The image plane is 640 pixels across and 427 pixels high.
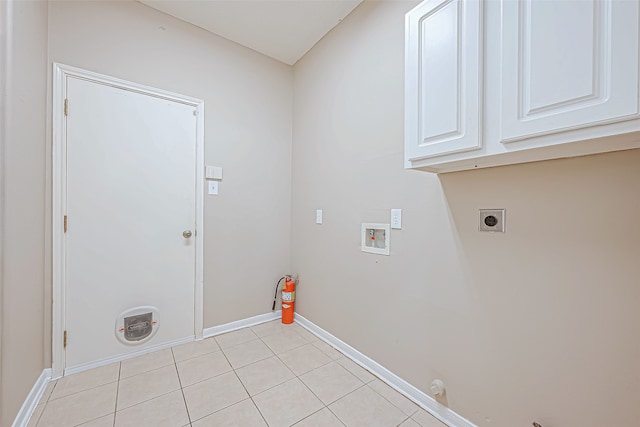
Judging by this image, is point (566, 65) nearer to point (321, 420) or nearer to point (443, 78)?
point (443, 78)

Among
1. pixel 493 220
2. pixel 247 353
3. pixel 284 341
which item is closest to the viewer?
pixel 493 220

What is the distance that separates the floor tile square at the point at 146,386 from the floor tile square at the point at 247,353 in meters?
0.40

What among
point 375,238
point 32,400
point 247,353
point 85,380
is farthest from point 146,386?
point 375,238

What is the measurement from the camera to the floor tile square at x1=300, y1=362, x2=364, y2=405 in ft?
5.55

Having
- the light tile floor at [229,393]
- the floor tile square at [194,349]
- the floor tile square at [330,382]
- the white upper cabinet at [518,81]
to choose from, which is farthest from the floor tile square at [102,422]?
the white upper cabinet at [518,81]

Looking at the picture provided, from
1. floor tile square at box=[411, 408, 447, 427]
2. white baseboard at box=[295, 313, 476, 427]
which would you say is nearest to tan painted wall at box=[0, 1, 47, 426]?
white baseboard at box=[295, 313, 476, 427]

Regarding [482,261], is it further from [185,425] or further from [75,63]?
[75,63]

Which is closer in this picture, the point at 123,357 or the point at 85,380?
the point at 85,380

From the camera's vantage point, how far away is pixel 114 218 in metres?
2.01

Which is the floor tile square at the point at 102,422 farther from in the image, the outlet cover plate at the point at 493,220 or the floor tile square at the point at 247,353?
the outlet cover plate at the point at 493,220

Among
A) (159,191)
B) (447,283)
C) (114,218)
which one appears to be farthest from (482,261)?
(114,218)

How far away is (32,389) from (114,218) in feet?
3.62

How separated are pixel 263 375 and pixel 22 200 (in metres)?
1.78

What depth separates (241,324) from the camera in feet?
8.65
